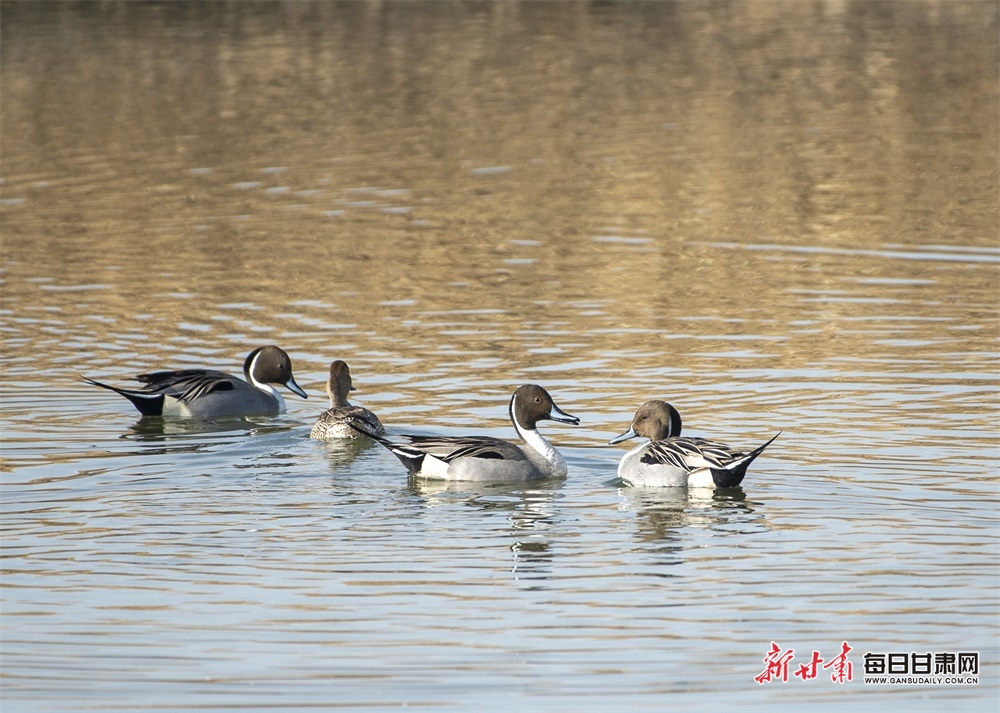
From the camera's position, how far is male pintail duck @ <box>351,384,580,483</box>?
484 inches

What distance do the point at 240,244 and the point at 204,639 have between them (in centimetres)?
1398

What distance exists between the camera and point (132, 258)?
22.0m

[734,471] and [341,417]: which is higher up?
[341,417]

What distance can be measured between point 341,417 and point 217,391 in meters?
1.81

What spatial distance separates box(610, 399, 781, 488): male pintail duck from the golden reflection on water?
278cm

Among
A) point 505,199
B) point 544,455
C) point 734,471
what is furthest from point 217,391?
point 505,199

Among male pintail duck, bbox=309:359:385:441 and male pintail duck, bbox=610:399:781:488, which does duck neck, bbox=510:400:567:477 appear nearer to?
male pintail duck, bbox=610:399:781:488

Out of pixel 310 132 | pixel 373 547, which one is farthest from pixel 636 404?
pixel 310 132

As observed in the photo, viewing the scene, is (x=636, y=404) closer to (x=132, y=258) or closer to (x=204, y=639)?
(x=204, y=639)

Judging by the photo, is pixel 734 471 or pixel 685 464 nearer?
pixel 734 471

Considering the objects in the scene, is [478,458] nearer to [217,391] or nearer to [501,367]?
[217,391]

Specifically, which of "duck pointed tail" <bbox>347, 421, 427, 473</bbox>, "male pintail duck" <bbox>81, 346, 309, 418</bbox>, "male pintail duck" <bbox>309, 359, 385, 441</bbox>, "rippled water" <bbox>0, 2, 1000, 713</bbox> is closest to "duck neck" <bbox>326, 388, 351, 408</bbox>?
"male pintail duck" <bbox>309, 359, 385, 441</bbox>

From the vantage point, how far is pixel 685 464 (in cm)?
1202

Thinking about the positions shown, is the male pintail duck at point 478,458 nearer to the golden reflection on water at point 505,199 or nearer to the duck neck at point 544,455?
the duck neck at point 544,455
